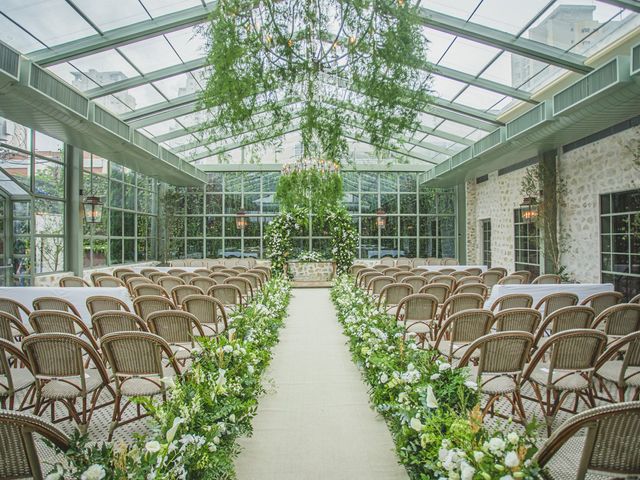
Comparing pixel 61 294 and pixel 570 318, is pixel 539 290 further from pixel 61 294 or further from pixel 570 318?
pixel 61 294

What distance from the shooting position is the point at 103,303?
470 cm

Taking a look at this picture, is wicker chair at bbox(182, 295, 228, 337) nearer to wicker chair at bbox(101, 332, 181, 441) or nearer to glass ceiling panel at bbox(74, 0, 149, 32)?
wicker chair at bbox(101, 332, 181, 441)

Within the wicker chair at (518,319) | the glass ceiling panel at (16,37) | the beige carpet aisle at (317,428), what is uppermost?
the glass ceiling panel at (16,37)

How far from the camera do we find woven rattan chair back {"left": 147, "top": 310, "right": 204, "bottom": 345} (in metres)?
3.61

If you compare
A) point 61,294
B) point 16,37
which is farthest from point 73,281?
point 16,37

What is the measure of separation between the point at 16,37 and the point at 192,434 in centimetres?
650

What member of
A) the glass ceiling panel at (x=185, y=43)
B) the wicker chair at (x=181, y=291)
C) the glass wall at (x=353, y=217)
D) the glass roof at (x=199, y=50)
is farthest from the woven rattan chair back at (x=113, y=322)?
the glass wall at (x=353, y=217)

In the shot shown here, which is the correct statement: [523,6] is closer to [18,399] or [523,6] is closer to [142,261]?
[18,399]

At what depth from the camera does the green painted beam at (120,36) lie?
22.2ft

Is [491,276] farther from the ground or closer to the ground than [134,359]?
farther from the ground

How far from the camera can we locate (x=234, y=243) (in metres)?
16.5

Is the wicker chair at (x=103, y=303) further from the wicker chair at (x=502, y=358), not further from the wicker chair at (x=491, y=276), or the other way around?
the wicker chair at (x=491, y=276)

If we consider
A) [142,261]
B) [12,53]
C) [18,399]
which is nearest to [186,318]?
[18,399]

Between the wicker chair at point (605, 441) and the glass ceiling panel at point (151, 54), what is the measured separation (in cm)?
780
